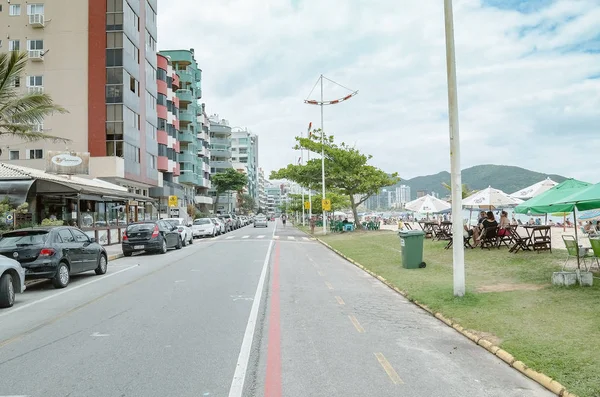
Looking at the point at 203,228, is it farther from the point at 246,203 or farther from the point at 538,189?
the point at 246,203

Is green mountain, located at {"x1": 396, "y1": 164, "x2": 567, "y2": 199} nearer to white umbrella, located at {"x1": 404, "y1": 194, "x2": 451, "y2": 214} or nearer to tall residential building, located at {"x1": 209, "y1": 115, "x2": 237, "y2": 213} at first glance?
tall residential building, located at {"x1": 209, "y1": 115, "x2": 237, "y2": 213}

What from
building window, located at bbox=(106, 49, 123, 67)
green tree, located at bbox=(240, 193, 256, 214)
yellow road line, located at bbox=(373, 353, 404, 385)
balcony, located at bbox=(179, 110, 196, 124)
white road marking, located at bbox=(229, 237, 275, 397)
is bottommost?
yellow road line, located at bbox=(373, 353, 404, 385)

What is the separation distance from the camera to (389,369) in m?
5.74

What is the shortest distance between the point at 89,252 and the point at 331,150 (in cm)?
2864

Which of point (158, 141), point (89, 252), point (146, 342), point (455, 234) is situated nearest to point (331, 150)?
point (158, 141)

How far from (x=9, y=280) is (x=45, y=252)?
239cm

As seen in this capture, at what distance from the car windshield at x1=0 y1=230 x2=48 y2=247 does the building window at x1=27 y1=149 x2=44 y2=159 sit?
93.1 feet

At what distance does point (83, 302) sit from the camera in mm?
10352

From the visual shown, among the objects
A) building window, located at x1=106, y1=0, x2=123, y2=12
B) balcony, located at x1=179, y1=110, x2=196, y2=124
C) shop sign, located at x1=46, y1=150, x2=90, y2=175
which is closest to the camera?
shop sign, located at x1=46, y1=150, x2=90, y2=175

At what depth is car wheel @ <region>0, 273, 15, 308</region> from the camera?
9781mm

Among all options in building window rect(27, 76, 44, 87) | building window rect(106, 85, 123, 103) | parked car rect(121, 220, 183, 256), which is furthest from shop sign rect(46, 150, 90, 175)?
building window rect(27, 76, 44, 87)

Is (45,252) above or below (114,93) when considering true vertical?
below

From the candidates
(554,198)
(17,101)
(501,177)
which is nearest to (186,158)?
(17,101)

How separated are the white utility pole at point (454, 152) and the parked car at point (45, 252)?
9443 mm
